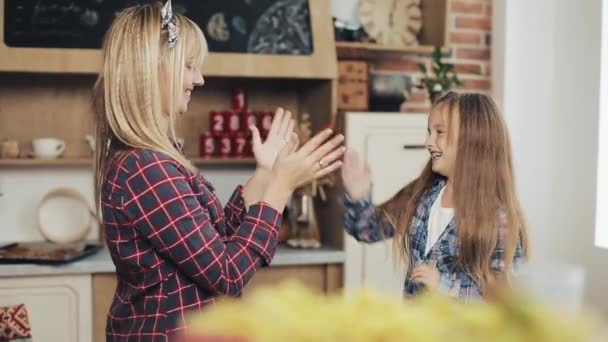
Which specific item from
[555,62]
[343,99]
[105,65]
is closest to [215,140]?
[343,99]

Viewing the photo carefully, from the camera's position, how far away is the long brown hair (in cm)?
181

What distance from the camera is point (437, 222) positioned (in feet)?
6.42

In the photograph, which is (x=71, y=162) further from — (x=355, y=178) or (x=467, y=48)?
(x=467, y=48)

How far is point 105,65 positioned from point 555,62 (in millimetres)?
2629

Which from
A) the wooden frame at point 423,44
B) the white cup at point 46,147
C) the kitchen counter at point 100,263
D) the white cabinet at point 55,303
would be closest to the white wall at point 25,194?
the white cup at point 46,147

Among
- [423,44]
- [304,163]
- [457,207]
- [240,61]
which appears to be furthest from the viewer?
[423,44]

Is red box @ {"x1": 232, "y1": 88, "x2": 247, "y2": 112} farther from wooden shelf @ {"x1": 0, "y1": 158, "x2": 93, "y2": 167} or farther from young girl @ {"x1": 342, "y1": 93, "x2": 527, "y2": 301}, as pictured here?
young girl @ {"x1": 342, "y1": 93, "x2": 527, "y2": 301}

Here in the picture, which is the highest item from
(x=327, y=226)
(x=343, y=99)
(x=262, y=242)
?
(x=343, y=99)

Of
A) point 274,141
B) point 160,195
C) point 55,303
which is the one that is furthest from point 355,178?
point 55,303

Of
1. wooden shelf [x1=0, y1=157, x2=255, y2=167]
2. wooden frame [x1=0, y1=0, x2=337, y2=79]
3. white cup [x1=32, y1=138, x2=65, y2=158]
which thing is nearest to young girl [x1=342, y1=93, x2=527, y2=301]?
wooden frame [x1=0, y1=0, x2=337, y2=79]

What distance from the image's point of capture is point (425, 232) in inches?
77.0

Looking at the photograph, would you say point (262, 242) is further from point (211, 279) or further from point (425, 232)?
point (425, 232)

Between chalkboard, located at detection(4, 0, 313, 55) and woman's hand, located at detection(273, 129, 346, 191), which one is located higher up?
chalkboard, located at detection(4, 0, 313, 55)

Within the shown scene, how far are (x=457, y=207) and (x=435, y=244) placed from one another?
10 centimetres
